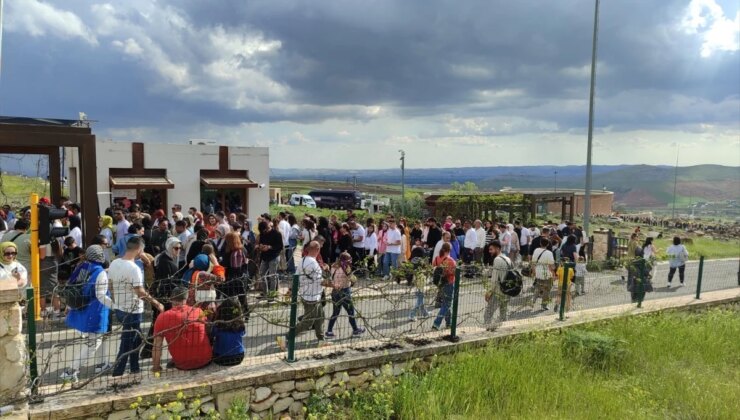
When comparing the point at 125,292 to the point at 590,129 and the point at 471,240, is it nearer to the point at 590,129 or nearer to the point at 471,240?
the point at 471,240

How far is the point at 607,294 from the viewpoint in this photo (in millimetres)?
10789

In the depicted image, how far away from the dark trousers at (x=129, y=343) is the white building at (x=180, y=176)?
14092 millimetres

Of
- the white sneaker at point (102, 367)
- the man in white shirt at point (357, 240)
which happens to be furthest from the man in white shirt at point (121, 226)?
the white sneaker at point (102, 367)

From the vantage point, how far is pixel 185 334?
580 cm

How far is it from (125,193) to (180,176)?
7.13ft

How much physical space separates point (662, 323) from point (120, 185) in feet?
55.6

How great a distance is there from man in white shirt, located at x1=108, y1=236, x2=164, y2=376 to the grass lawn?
2177 millimetres

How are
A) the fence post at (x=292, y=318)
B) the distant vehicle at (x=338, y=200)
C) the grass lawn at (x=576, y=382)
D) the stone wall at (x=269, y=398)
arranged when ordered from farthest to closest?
the distant vehicle at (x=338, y=200), the grass lawn at (x=576, y=382), the fence post at (x=292, y=318), the stone wall at (x=269, y=398)

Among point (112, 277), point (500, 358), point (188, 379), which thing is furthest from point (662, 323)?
point (112, 277)

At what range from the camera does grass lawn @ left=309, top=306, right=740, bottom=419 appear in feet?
21.1

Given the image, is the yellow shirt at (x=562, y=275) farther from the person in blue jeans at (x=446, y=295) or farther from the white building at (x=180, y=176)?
the white building at (x=180, y=176)

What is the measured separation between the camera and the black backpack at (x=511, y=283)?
Answer: 28.0ft

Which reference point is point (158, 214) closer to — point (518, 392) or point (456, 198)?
point (518, 392)

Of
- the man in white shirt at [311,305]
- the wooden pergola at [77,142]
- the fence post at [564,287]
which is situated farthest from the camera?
the wooden pergola at [77,142]
